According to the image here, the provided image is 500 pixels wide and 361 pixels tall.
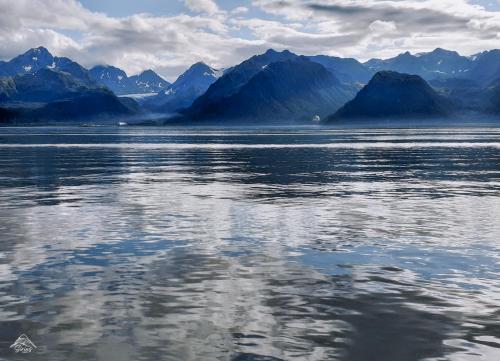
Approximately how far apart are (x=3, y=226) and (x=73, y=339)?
71.9 feet

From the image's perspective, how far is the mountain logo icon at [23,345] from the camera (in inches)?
663

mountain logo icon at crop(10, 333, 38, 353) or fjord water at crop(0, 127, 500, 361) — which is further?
fjord water at crop(0, 127, 500, 361)

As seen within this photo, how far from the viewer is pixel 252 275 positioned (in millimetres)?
25203

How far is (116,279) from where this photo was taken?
24.5 m

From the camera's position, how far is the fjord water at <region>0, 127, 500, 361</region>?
17594mm

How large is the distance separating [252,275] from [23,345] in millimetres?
10287

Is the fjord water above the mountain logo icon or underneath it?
underneath

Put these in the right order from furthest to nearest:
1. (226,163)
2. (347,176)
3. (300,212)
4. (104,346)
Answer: (226,163) < (347,176) < (300,212) < (104,346)

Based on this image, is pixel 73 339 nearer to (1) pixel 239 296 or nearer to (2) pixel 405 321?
(1) pixel 239 296

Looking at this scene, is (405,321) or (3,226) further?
(3,226)

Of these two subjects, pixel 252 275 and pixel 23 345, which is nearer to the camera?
pixel 23 345

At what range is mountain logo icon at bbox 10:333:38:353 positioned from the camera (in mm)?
16828

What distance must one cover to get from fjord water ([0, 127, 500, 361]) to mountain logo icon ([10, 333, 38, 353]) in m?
0.23

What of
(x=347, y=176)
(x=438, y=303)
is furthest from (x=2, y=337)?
(x=347, y=176)
